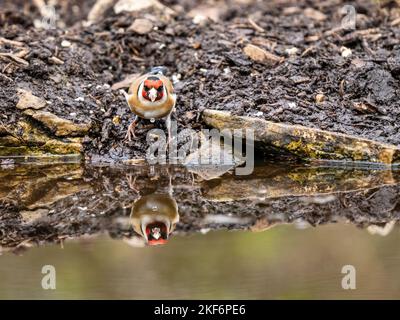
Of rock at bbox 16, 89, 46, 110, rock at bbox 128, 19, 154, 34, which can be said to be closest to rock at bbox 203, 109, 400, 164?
rock at bbox 16, 89, 46, 110

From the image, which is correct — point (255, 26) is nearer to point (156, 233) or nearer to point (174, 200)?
point (174, 200)

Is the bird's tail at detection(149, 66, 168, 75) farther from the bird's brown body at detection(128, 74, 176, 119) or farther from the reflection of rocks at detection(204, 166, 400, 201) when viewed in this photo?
the reflection of rocks at detection(204, 166, 400, 201)

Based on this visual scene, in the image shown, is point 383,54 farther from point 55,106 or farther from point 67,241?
point 67,241

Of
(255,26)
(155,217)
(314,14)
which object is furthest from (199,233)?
(314,14)

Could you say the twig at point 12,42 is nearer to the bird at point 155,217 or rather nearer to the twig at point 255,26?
the twig at point 255,26

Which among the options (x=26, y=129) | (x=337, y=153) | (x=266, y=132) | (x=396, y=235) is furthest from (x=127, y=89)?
(x=396, y=235)

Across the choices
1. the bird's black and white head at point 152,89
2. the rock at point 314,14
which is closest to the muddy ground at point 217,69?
the rock at point 314,14
